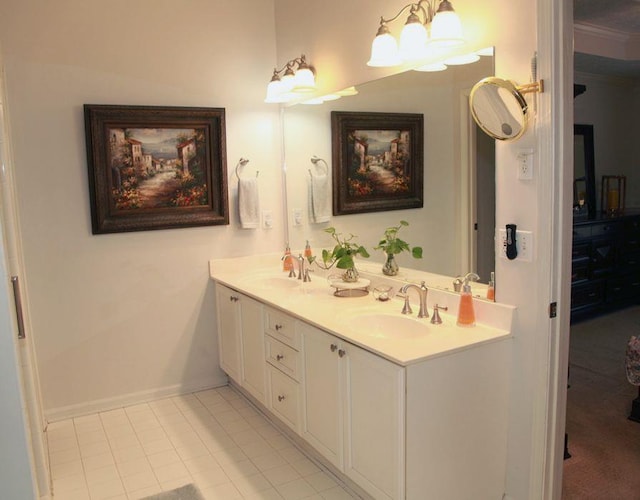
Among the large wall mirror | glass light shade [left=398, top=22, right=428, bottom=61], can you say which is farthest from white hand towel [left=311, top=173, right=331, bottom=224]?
glass light shade [left=398, top=22, right=428, bottom=61]

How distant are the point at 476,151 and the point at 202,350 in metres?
2.32

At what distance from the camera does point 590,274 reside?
5043 millimetres

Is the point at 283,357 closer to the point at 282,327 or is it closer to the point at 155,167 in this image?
the point at 282,327

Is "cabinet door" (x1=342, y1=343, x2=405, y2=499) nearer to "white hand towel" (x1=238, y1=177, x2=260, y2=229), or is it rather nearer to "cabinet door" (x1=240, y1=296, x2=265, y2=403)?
"cabinet door" (x1=240, y1=296, x2=265, y2=403)

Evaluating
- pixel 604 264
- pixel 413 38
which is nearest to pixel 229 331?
pixel 413 38

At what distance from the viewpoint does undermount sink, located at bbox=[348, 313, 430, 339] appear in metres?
2.34

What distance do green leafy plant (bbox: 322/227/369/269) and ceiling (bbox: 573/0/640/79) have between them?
85.5 inches

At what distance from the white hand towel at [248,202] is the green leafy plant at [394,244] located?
106 cm

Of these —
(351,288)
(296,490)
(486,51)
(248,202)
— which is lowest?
(296,490)

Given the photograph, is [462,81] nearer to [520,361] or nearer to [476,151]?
[476,151]

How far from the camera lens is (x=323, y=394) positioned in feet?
7.88

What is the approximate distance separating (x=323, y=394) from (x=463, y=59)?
1.58 meters

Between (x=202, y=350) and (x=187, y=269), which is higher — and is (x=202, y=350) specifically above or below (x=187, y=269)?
below

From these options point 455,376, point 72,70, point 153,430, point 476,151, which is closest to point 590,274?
point 476,151
